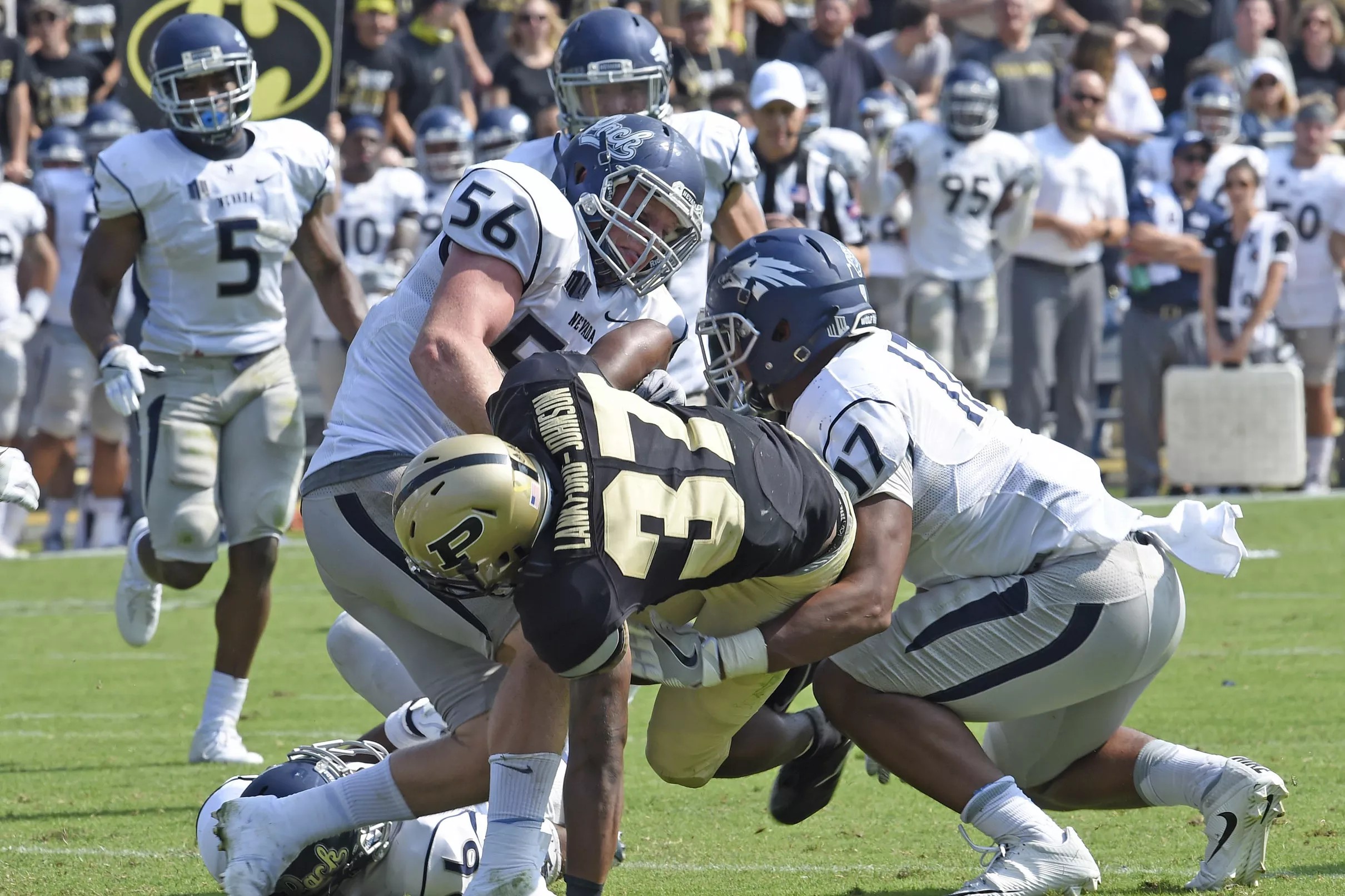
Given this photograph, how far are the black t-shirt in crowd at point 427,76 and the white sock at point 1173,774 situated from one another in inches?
358

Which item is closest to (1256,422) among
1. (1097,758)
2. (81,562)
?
(81,562)

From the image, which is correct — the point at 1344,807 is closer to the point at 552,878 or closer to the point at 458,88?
the point at 552,878

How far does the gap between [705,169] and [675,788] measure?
1781 millimetres

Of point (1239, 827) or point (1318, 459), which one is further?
point (1318, 459)

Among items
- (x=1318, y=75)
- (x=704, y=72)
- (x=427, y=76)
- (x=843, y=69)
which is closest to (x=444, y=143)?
(x=427, y=76)

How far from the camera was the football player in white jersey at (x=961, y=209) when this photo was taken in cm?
1060

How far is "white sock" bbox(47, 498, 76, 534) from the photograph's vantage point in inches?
428

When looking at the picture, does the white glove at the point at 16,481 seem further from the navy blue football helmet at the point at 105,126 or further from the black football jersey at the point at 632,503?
the navy blue football helmet at the point at 105,126

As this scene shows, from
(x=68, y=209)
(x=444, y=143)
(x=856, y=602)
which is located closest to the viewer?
(x=856, y=602)

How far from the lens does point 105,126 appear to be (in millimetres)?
11266

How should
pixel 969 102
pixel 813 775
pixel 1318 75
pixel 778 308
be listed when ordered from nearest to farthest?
1. pixel 778 308
2. pixel 813 775
3. pixel 969 102
4. pixel 1318 75

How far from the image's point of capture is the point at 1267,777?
378 centimetres

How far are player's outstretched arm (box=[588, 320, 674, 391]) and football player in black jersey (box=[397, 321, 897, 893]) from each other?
1.0 inches

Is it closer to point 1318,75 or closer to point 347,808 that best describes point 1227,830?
point 347,808
